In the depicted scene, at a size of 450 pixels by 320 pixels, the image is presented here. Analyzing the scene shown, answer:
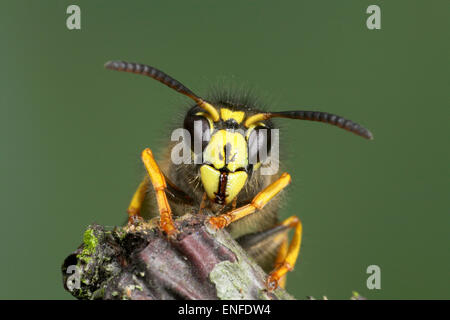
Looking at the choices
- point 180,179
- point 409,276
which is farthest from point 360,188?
point 180,179

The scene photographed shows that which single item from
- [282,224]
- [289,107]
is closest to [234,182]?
[282,224]

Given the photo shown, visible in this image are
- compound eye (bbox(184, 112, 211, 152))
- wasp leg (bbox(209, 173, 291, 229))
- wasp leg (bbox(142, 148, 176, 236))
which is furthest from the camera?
compound eye (bbox(184, 112, 211, 152))

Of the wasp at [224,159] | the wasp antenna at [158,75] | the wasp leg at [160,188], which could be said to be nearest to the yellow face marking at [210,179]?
the wasp at [224,159]

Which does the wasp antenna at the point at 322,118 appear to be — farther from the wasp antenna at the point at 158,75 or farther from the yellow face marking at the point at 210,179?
the yellow face marking at the point at 210,179

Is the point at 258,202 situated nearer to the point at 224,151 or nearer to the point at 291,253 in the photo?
the point at 224,151

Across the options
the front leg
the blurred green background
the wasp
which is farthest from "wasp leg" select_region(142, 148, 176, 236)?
the blurred green background

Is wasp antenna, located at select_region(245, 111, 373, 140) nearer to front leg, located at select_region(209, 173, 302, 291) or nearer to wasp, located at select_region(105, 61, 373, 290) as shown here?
wasp, located at select_region(105, 61, 373, 290)
